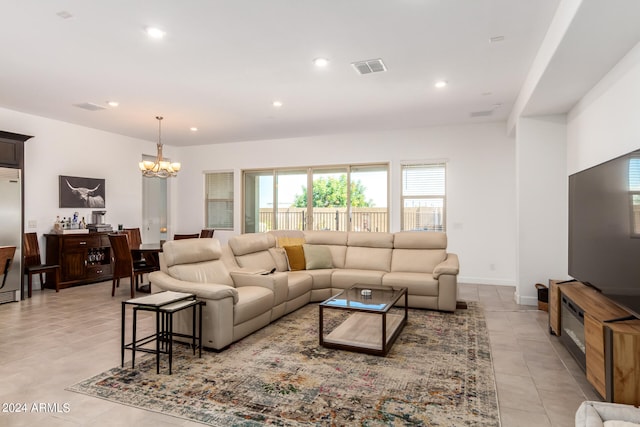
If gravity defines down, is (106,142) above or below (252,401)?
above

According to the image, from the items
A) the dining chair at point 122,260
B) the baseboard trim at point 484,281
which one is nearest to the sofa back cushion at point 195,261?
the dining chair at point 122,260

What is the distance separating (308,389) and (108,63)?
12.5 feet

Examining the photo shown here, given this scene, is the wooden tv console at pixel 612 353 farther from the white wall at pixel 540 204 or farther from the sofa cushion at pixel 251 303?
the sofa cushion at pixel 251 303

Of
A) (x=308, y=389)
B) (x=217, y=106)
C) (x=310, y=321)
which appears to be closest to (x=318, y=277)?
(x=310, y=321)

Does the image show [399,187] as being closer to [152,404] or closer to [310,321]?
[310,321]

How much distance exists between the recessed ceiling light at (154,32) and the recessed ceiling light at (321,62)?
1.47m

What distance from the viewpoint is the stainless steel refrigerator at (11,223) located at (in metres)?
5.15

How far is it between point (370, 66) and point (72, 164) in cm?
573

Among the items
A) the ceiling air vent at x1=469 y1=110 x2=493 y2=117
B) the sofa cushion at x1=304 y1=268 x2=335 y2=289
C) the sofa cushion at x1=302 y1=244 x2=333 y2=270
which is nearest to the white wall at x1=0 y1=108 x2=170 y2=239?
the sofa cushion at x1=302 y1=244 x2=333 y2=270

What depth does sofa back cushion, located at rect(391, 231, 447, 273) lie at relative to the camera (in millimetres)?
5355

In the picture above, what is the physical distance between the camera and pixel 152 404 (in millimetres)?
2436

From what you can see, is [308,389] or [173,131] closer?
[308,389]

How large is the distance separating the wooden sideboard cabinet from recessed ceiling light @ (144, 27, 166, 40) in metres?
4.32

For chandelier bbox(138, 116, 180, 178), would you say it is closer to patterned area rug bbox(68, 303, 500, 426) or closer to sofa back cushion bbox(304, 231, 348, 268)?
sofa back cushion bbox(304, 231, 348, 268)
